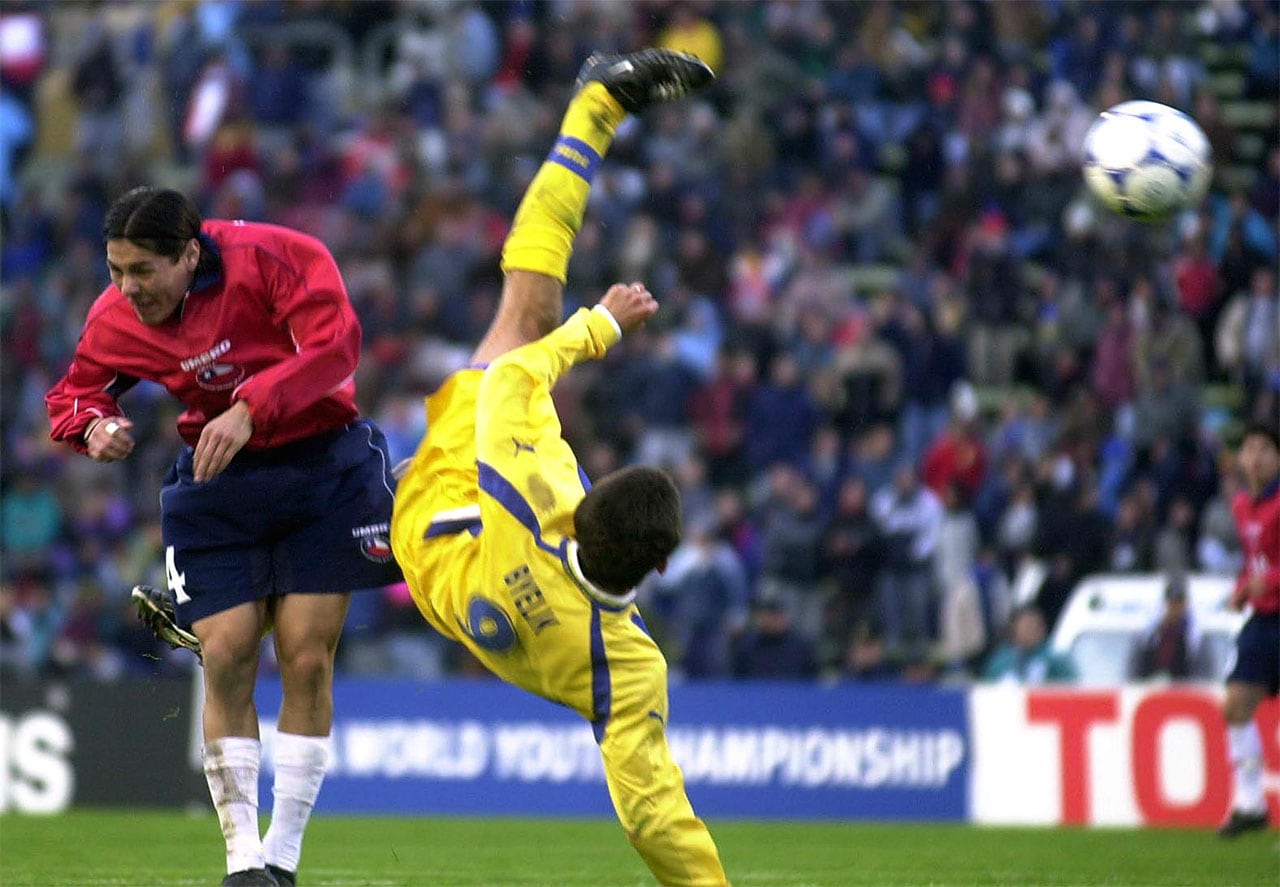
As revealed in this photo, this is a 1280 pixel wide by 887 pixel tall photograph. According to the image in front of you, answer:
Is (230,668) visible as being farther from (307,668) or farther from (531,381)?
(531,381)

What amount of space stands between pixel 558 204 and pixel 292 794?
6.72ft

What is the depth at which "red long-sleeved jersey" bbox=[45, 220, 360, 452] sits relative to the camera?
661cm

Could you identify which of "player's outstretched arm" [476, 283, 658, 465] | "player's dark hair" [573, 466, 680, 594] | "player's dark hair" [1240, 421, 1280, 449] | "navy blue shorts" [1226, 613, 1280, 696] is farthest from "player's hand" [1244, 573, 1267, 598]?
"player's dark hair" [573, 466, 680, 594]

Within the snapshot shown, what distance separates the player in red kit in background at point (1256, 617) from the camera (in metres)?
11.6

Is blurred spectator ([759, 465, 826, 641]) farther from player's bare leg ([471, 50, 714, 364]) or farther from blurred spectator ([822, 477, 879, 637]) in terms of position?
player's bare leg ([471, 50, 714, 364])

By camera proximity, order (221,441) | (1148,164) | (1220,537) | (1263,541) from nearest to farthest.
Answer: (221,441) → (1148,164) → (1263,541) → (1220,537)

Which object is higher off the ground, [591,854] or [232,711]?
[232,711]

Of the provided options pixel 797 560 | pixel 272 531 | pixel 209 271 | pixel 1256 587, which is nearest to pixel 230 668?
pixel 272 531

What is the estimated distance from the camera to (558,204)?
6.40m

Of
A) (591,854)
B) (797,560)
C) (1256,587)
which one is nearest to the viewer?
(591,854)

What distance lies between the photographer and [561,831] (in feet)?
40.2

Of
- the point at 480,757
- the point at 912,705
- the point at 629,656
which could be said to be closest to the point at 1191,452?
the point at 912,705

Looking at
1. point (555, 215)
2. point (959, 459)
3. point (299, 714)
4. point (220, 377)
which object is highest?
point (959, 459)

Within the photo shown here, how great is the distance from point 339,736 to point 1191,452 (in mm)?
6703
